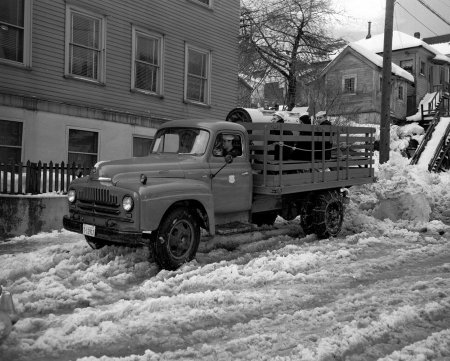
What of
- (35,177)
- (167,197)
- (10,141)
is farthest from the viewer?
(10,141)

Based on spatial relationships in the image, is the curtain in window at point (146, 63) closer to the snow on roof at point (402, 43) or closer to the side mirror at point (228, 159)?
the side mirror at point (228, 159)

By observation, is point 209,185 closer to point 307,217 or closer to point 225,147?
point 225,147

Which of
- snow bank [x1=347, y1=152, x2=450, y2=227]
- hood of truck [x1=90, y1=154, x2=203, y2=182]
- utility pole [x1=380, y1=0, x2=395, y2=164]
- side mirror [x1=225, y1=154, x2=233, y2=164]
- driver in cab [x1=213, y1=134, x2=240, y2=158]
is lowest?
snow bank [x1=347, y1=152, x2=450, y2=227]

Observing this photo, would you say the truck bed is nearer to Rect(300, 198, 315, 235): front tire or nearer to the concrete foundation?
Rect(300, 198, 315, 235): front tire

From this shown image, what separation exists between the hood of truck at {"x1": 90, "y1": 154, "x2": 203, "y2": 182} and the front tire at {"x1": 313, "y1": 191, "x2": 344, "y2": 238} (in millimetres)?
3113

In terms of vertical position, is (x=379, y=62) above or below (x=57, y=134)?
above

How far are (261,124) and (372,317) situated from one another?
4250mm

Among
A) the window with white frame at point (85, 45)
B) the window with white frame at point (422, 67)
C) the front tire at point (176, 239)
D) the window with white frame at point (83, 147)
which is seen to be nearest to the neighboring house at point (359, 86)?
the window with white frame at point (422, 67)

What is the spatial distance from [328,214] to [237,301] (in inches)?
184

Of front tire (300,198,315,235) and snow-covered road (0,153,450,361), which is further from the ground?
front tire (300,198,315,235)

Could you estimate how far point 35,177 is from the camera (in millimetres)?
9742

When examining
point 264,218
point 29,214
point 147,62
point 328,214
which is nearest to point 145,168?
point 29,214

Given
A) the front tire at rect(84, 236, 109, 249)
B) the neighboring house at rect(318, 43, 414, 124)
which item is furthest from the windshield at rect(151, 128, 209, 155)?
the neighboring house at rect(318, 43, 414, 124)

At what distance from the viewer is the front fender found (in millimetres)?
6070
